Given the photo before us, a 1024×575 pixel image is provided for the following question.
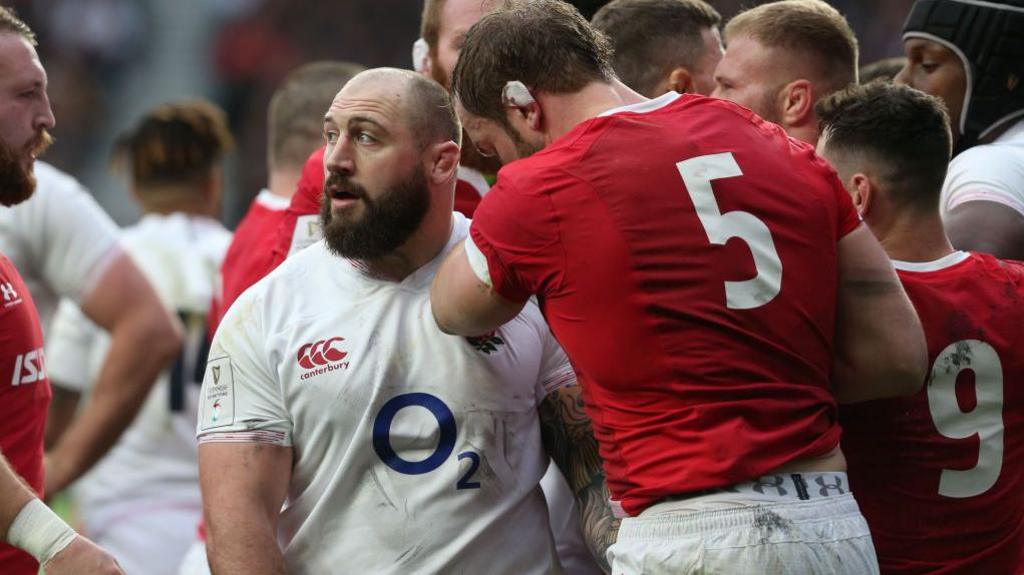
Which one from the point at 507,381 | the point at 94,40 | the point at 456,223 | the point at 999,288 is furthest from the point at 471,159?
the point at 94,40

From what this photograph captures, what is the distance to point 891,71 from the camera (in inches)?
215

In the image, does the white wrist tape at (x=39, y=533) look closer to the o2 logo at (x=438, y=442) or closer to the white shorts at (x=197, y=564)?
the o2 logo at (x=438, y=442)

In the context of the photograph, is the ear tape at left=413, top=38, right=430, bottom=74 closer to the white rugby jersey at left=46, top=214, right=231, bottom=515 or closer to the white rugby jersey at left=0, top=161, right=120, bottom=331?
the white rugby jersey at left=0, top=161, right=120, bottom=331

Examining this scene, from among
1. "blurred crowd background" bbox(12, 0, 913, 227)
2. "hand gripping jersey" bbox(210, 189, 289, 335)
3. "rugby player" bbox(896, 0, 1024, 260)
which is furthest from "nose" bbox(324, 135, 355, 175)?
"blurred crowd background" bbox(12, 0, 913, 227)

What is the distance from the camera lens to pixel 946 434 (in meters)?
3.57

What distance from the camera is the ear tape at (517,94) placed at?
338 cm

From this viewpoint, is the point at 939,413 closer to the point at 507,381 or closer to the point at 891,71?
the point at 507,381

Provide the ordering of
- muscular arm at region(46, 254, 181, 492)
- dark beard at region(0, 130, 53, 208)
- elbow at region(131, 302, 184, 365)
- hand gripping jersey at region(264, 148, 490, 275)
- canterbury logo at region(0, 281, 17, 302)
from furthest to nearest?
elbow at region(131, 302, 184, 365) → muscular arm at region(46, 254, 181, 492) → hand gripping jersey at region(264, 148, 490, 275) → dark beard at region(0, 130, 53, 208) → canterbury logo at region(0, 281, 17, 302)

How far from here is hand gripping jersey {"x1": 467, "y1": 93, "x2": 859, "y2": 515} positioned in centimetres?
312

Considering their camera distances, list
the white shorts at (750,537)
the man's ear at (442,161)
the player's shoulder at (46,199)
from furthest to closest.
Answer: the player's shoulder at (46,199) → the man's ear at (442,161) → the white shorts at (750,537)

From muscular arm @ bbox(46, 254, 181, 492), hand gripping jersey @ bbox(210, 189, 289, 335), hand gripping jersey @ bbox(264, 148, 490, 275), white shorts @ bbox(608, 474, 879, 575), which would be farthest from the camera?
muscular arm @ bbox(46, 254, 181, 492)

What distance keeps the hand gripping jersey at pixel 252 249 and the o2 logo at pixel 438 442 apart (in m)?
1.37

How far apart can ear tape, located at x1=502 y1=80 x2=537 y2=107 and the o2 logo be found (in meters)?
0.79

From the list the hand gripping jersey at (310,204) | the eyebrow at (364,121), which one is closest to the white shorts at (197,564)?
the hand gripping jersey at (310,204)
